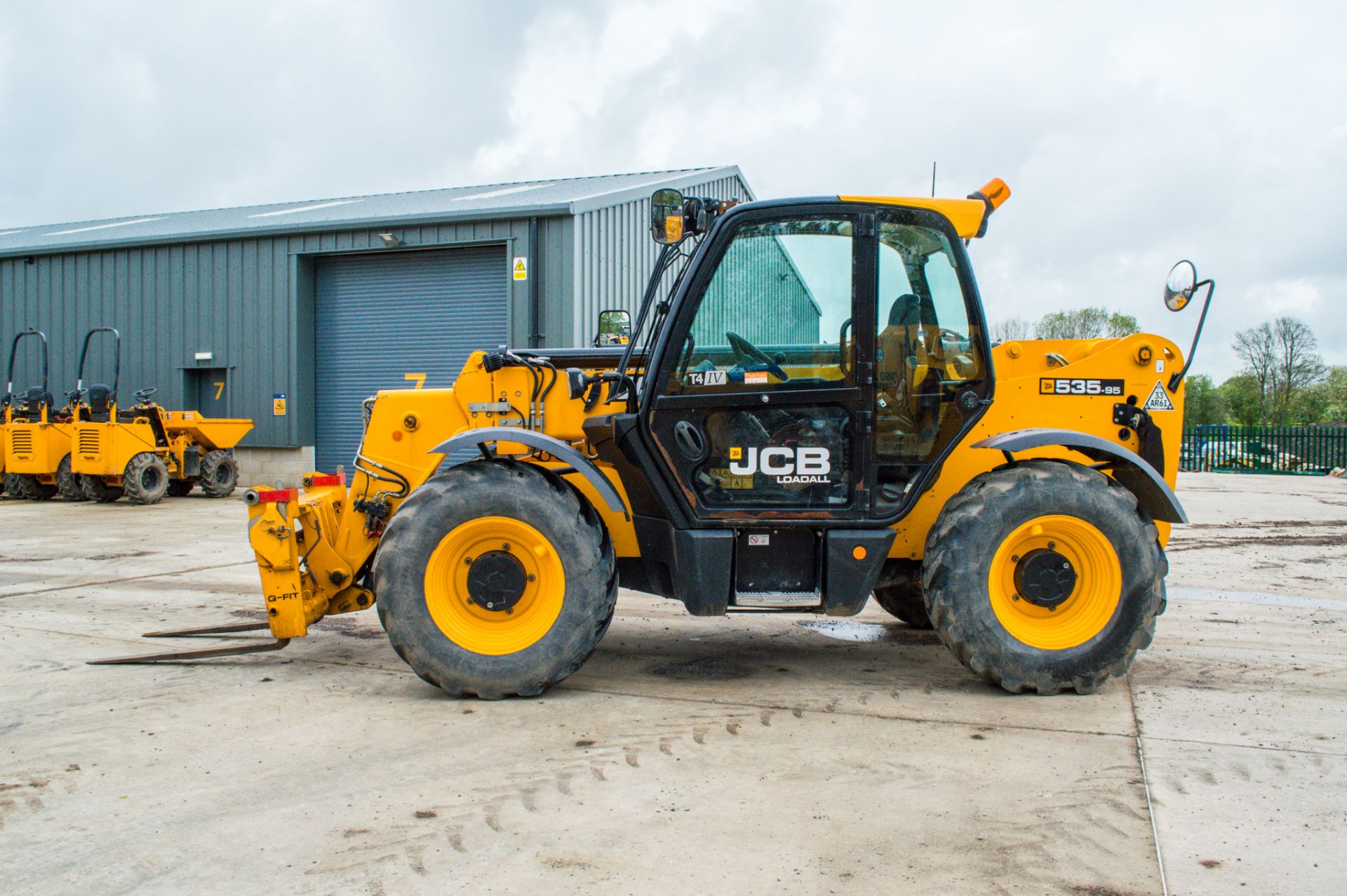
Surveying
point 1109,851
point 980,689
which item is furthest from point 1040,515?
point 1109,851

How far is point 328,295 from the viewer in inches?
760

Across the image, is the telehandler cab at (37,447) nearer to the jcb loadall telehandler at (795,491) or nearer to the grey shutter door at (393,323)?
→ the grey shutter door at (393,323)

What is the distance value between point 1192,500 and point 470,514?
1568 centimetres

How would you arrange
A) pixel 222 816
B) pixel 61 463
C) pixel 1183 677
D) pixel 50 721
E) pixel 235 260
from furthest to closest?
pixel 235 260
pixel 61 463
pixel 1183 677
pixel 50 721
pixel 222 816

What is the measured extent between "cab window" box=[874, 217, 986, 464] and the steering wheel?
45cm

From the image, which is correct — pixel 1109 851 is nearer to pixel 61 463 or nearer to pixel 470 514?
pixel 470 514

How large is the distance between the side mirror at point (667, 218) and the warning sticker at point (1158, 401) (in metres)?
2.43

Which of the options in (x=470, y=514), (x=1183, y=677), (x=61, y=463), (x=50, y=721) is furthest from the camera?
(x=61, y=463)

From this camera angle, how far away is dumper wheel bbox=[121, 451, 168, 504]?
15750 mm

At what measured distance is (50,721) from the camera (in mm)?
4375

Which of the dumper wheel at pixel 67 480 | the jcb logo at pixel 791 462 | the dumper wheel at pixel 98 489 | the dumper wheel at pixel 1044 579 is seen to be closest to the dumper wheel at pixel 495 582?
the jcb logo at pixel 791 462

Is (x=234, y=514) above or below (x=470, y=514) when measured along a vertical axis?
below

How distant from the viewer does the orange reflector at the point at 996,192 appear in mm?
5082

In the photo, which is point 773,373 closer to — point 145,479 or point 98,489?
point 145,479
